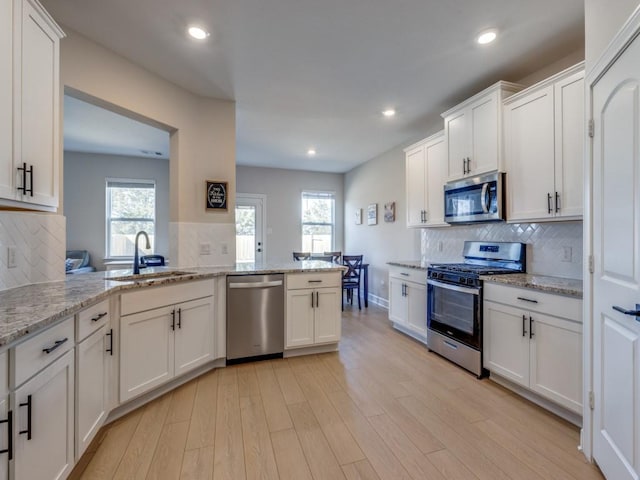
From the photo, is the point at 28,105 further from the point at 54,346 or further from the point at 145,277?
the point at 145,277

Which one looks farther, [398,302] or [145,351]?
[398,302]

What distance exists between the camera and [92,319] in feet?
5.34

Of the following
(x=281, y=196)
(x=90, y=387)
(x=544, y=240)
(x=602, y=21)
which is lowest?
(x=90, y=387)

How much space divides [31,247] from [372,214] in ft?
15.1

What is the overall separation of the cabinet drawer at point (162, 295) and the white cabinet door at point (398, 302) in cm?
221

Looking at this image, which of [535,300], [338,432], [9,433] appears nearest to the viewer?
[9,433]

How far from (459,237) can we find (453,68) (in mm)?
1765

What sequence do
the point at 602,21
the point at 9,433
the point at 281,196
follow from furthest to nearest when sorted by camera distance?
the point at 281,196, the point at 602,21, the point at 9,433

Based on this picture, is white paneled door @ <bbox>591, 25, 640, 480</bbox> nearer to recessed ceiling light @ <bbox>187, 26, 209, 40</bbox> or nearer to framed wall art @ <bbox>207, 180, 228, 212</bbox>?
recessed ceiling light @ <bbox>187, 26, 209, 40</bbox>

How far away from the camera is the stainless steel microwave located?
265cm

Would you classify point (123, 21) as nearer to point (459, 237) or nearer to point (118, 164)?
point (459, 237)

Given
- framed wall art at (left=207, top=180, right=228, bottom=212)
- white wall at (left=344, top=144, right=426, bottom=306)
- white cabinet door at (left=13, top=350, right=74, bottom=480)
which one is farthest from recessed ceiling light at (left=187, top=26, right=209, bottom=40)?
white wall at (left=344, top=144, right=426, bottom=306)

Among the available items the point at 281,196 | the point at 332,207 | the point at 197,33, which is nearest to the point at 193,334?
the point at 197,33

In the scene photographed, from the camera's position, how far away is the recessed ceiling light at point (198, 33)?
7.06 ft
